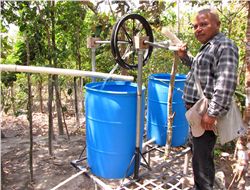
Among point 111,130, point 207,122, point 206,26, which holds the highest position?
point 206,26

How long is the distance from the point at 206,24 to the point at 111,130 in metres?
1.07

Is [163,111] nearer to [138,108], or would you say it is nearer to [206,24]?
[138,108]

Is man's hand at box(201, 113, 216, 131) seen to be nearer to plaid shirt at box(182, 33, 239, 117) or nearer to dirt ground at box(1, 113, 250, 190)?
plaid shirt at box(182, 33, 239, 117)

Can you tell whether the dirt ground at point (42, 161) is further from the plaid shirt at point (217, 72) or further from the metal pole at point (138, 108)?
the plaid shirt at point (217, 72)

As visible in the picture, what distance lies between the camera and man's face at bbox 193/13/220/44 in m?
2.09

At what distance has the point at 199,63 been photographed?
2.08 meters

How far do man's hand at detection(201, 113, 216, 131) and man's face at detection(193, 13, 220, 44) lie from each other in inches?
23.4

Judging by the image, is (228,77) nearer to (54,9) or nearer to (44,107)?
(54,9)

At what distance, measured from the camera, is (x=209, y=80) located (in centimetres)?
204

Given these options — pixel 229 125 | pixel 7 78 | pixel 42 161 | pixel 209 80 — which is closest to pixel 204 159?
pixel 229 125

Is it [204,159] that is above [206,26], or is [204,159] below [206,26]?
below

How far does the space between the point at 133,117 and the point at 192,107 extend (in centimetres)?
49

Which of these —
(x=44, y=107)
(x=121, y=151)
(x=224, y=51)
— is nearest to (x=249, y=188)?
(x=121, y=151)

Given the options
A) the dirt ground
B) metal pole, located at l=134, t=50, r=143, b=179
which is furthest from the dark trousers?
the dirt ground
